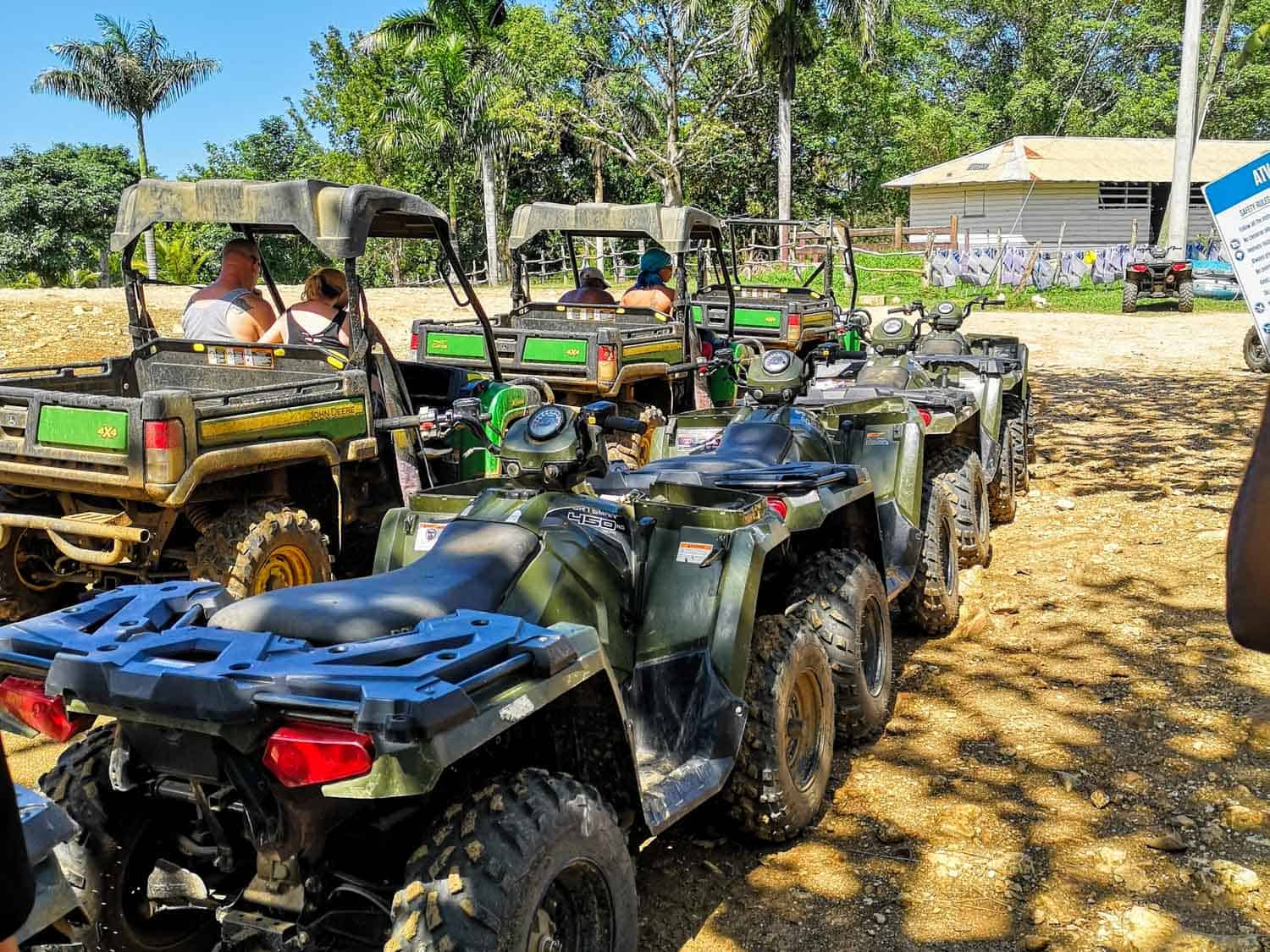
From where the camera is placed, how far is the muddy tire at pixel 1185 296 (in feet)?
76.9

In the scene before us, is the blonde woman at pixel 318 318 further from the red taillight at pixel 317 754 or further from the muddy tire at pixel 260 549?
the red taillight at pixel 317 754

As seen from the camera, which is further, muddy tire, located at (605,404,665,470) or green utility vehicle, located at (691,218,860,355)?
green utility vehicle, located at (691,218,860,355)

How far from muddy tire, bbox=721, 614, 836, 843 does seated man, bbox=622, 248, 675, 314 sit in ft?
22.7

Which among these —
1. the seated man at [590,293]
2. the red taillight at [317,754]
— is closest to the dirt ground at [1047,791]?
the red taillight at [317,754]

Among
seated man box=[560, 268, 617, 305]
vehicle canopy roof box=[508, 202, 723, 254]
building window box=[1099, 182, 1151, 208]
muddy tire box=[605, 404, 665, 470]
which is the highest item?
building window box=[1099, 182, 1151, 208]

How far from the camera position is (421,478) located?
23.3 feet

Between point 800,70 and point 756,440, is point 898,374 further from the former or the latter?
point 800,70

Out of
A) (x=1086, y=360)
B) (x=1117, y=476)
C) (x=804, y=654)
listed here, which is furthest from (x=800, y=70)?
(x=804, y=654)

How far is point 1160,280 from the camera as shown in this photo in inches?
938

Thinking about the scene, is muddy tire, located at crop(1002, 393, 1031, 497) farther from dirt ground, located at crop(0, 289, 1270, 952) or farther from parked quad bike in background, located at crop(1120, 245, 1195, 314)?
parked quad bike in background, located at crop(1120, 245, 1195, 314)

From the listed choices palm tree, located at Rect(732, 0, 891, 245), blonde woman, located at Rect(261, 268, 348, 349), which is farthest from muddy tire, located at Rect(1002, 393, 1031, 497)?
palm tree, located at Rect(732, 0, 891, 245)

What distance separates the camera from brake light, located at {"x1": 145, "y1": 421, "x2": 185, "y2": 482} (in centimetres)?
537

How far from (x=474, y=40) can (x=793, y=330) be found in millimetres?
22063

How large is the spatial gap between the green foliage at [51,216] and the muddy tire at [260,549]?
2937 centimetres
